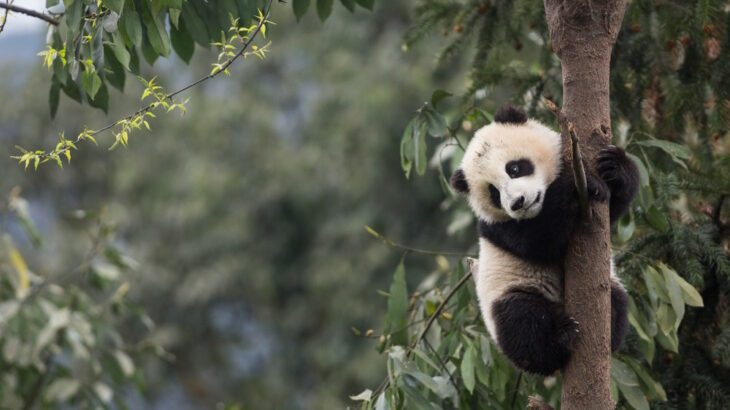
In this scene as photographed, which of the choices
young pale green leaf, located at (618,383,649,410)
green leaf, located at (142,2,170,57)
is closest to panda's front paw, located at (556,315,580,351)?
young pale green leaf, located at (618,383,649,410)

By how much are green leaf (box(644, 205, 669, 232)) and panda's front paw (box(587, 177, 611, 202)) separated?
2.27 ft

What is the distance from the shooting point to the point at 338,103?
1377 cm

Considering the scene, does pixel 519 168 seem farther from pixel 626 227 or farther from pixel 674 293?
pixel 674 293

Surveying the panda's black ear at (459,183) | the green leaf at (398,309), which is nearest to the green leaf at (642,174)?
the panda's black ear at (459,183)

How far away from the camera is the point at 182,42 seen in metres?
3.61

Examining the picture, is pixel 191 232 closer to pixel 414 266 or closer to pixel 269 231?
pixel 269 231

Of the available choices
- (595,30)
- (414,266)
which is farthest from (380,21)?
(595,30)

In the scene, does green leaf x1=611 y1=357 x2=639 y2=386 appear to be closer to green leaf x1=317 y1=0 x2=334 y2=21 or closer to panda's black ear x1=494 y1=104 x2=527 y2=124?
panda's black ear x1=494 y1=104 x2=527 y2=124

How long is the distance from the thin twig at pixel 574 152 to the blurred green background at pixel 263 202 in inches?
361

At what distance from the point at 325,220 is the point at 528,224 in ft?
35.0

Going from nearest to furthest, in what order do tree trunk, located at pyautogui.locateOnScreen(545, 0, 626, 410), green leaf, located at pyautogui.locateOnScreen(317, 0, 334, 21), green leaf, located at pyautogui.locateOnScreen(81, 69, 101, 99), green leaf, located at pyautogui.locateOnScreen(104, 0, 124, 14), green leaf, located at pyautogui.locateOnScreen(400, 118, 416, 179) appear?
tree trunk, located at pyautogui.locateOnScreen(545, 0, 626, 410) → green leaf, located at pyautogui.locateOnScreen(104, 0, 124, 14) → green leaf, located at pyautogui.locateOnScreen(81, 69, 101, 99) → green leaf, located at pyautogui.locateOnScreen(400, 118, 416, 179) → green leaf, located at pyautogui.locateOnScreen(317, 0, 334, 21)

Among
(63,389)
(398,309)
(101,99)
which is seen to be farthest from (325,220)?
(101,99)

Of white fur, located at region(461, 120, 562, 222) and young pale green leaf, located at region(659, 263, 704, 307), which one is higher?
white fur, located at region(461, 120, 562, 222)

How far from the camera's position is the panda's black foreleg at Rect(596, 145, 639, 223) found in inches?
116
